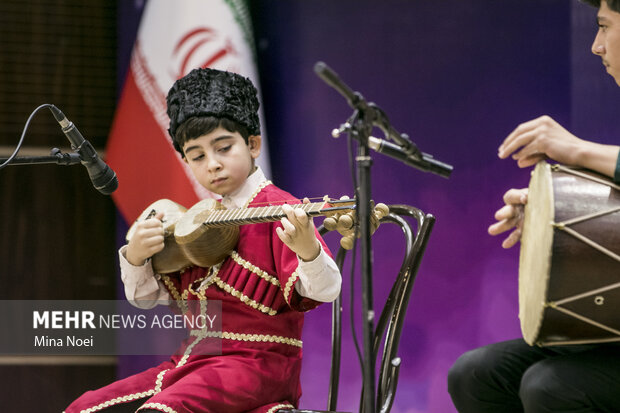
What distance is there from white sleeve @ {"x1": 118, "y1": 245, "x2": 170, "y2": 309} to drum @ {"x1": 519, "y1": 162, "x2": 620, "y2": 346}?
117 centimetres

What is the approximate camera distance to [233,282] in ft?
6.73

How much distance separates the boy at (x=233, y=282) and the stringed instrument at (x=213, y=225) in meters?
0.04

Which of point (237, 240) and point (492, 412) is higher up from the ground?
point (237, 240)

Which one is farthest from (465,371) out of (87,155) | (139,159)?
(139,159)

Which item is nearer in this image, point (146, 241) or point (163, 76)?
point (146, 241)

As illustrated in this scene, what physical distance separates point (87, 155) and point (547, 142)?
45.4 inches

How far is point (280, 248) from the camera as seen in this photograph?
202 centimetres

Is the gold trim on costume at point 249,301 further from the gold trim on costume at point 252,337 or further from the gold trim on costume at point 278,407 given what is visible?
the gold trim on costume at point 278,407

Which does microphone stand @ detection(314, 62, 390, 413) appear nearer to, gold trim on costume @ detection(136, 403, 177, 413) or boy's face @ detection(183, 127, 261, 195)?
gold trim on costume @ detection(136, 403, 177, 413)

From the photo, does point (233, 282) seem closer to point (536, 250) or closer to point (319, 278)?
point (319, 278)

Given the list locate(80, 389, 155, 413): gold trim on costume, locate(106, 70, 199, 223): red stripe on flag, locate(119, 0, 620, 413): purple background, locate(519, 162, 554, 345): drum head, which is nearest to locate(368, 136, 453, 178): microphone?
locate(519, 162, 554, 345): drum head

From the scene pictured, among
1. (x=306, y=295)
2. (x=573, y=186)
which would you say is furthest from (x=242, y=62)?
(x=573, y=186)

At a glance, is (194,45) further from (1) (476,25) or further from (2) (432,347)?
(2) (432,347)

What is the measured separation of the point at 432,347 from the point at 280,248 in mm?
1268
